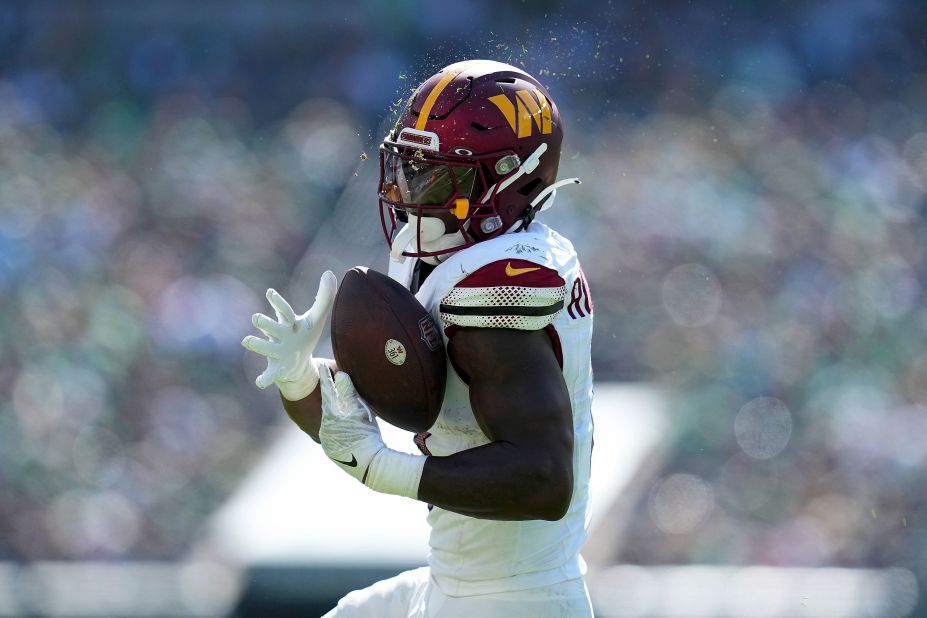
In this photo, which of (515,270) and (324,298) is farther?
(324,298)

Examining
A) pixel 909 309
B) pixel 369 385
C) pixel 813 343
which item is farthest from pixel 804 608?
pixel 909 309

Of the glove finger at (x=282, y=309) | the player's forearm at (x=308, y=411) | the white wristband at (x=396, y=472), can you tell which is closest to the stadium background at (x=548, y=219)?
the player's forearm at (x=308, y=411)

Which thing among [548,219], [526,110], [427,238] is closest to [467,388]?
[427,238]

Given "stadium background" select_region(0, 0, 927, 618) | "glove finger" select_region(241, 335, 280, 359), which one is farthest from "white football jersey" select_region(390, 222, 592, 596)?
"stadium background" select_region(0, 0, 927, 618)

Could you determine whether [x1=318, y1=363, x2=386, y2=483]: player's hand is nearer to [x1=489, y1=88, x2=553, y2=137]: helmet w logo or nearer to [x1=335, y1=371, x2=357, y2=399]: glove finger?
[x1=335, y1=371, x2=357, y2=399]: glove finger

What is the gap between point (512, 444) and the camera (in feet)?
4.51

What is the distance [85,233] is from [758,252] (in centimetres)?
358

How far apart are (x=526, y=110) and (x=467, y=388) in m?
0.44

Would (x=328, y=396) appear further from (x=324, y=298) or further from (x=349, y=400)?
(x=324, y=298)

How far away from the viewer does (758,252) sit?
6027mm

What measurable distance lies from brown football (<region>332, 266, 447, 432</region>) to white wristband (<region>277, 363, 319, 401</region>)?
171 millimetres

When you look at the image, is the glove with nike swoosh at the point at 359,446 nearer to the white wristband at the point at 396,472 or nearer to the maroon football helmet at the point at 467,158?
the white wristband at the point at 396,472

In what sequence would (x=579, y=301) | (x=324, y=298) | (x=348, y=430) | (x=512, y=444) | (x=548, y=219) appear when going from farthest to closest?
1. (x=548, y=219)
2. (x=324, y=298)
3. (x=579, y=301)
4. (x=348, y=430)
5. (x=512, y=444)

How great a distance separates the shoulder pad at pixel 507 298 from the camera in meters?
1.42
